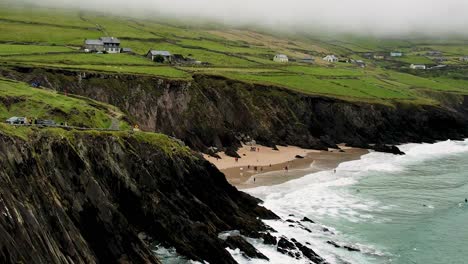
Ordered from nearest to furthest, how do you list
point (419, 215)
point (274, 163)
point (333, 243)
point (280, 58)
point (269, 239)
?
point (269, 239) < point (333, 243) < point (419, 215) < point (274, 163) < point (280, 58)

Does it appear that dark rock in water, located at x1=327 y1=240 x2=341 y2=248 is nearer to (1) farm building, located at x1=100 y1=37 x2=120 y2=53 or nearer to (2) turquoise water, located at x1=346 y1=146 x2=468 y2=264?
(2) turquoise water, located at x1=346 y1=146 x2=468 y2=264

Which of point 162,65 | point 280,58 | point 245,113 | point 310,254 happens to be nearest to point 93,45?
point 162,65

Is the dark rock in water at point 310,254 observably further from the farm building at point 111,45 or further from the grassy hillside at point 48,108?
the farm building at point 111,45

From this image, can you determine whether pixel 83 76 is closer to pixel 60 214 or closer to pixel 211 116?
pixel 211 116

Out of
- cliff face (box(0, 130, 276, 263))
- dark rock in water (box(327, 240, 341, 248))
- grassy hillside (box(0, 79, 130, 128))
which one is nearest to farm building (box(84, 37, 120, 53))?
grassy hillside (box(0, 79, 130, 128))

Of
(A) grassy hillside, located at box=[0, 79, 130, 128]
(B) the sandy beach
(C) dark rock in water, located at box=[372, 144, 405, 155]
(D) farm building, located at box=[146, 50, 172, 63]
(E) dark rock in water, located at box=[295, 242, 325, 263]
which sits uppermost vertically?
(D) farm building, located at box=[146, 50, 172, 63]

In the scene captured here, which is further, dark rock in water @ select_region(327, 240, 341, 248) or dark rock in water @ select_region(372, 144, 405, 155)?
dark rock in water @ select_region(372, 144, 405, 155)

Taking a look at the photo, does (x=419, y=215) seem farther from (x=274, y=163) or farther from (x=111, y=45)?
(x=111, y=45)
